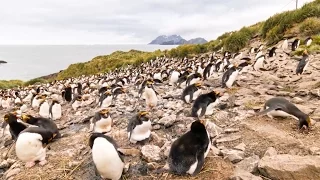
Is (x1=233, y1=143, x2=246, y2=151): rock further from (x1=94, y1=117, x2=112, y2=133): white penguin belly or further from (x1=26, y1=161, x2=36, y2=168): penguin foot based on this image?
(x1=26, y1=161, x2=36, y2=168): penguin foot

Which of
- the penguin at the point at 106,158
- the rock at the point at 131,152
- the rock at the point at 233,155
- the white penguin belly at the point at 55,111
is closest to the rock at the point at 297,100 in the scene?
the rock at the point at 233,155

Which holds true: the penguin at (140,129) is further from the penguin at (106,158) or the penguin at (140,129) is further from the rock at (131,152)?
the penguin at (106,158)

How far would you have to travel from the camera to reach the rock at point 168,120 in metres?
6.64

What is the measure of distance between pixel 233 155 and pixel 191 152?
2.34 ft

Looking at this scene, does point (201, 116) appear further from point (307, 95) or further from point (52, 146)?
point (52, 146)

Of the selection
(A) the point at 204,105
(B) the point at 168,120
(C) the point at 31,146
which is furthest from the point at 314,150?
(C) the point at 31,146

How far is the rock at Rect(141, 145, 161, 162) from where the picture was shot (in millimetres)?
5156

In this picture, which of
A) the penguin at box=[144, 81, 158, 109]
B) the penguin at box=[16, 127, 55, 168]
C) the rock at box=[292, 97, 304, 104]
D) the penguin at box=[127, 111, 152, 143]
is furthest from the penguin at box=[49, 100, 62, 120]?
the rock at box=[292, 97, 304, 104]

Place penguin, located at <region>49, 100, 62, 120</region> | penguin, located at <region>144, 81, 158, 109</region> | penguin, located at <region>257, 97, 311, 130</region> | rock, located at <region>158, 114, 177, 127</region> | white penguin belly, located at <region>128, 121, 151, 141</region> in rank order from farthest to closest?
1. penguin, located at <region>49, 100, 62, 120</region>
2. penguin, located at <region>144, 81, 158, 109</region>
3. rock, located at <region>158, 114, 177, 127</region>
4. white penguin belly, located at <region>128, 121, 151, 141</region>
5. penguin, located at <region>257, 97, 311, 130</region>

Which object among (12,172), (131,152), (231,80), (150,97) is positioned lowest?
(12,172)

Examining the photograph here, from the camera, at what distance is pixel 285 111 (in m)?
5.72

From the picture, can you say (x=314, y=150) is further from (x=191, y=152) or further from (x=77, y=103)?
(x=77, y=103)

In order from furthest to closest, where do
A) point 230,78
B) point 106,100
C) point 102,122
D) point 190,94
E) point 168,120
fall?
point 106,100 < point 230,78 < point 190,94 < point 102,122 < point 168,120

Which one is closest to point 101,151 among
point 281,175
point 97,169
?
point 97,169
